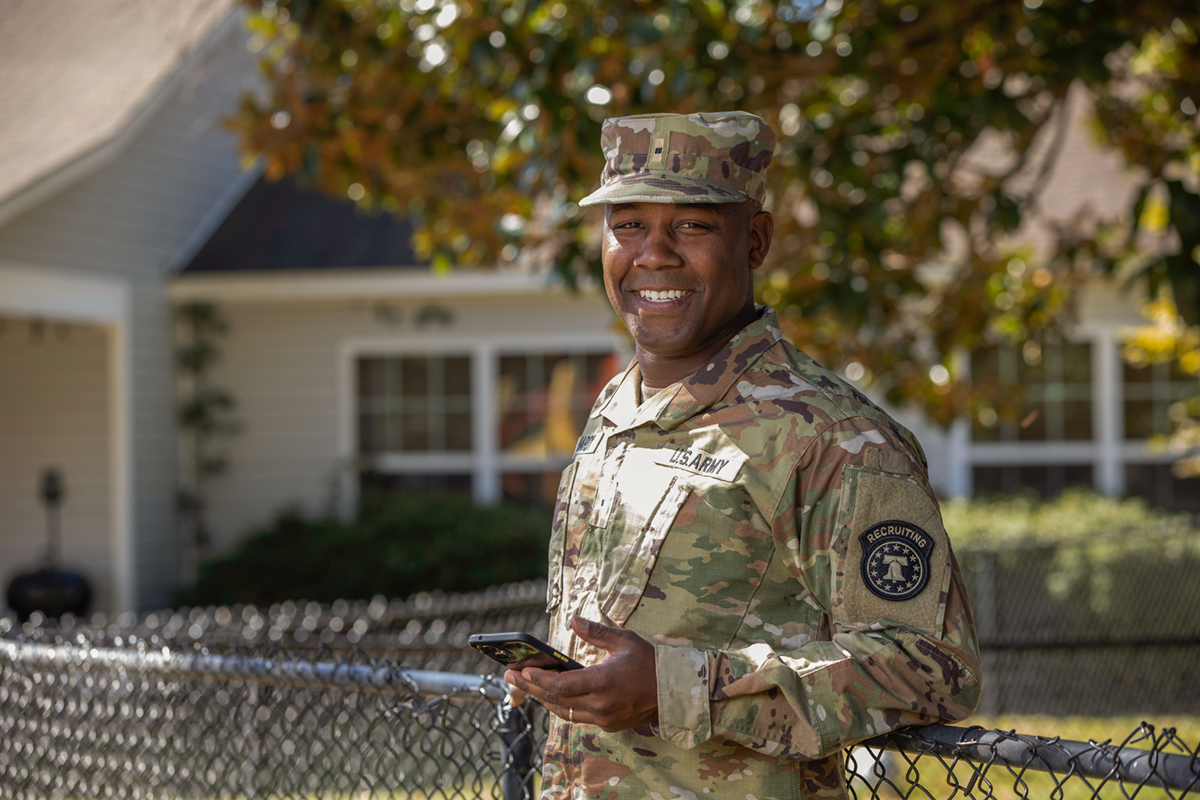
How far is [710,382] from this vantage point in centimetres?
200

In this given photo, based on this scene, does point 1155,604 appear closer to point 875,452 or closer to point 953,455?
point 953,455

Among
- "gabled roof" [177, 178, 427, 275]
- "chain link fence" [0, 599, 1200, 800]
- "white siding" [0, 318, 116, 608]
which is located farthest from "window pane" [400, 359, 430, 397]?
"chain link fence" [0, 599, 1200, 800]

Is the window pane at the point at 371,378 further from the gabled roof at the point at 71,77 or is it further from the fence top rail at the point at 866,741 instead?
the fence top rail at the point at 866,741

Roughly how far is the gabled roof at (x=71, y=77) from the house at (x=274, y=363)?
1.3 inches

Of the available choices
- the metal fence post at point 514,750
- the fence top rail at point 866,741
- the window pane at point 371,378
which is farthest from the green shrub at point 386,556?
the metal fence post at point 514,750

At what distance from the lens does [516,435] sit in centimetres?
1105

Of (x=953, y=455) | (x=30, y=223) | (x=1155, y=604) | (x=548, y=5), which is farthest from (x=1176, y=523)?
(x=30, y=223)

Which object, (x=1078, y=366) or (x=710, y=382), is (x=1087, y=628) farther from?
(x=710, y=382)

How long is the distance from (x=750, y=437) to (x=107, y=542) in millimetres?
10005

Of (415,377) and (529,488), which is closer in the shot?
(529,488)

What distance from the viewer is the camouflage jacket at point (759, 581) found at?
5.67 feet

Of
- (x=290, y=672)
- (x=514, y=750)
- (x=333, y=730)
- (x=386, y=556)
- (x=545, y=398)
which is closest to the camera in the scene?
(x=514, y=750)

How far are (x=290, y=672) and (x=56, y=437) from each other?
912 centimetres

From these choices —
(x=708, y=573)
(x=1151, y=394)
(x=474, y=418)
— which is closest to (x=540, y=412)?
(x=474, y=418)
